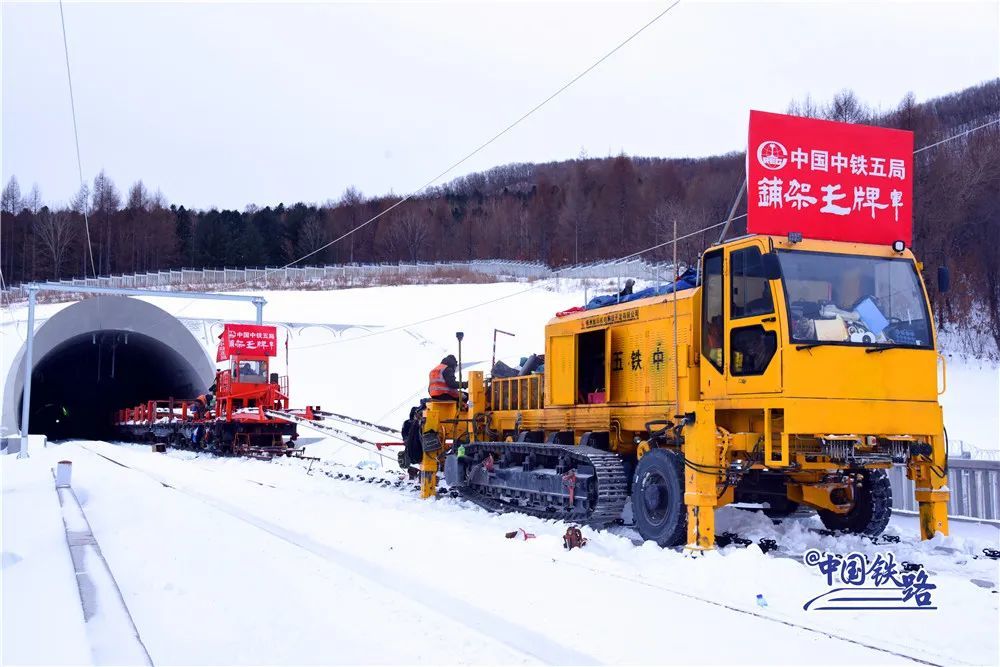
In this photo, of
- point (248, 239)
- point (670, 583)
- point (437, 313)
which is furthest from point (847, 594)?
point (248, 239)

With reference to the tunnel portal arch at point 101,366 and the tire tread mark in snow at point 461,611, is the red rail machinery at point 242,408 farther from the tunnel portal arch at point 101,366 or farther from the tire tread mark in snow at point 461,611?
the tire tread mark in snow at point 461,611

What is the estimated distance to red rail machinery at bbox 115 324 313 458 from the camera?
2856cm

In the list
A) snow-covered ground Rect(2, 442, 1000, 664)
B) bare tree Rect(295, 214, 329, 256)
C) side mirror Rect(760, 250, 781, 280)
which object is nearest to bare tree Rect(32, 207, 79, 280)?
bare tree Rect(295, 214, 329, 256)

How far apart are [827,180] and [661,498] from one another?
4186 millimetres

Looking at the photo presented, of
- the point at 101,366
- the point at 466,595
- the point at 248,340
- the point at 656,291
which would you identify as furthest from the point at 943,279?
the point at 101,366

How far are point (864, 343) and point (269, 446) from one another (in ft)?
75.9

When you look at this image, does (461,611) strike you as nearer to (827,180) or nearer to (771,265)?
(771,265)

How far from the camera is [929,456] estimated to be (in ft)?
29.8

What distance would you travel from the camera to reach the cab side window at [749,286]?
8978 mm

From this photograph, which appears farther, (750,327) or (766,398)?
(750,327)

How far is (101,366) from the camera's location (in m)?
48.8

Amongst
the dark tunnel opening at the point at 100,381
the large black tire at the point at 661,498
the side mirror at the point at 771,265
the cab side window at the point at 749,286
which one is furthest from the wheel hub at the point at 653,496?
the dark tunnel opening at the point at 100,381

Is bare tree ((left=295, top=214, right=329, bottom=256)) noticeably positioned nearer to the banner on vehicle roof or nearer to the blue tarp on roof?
the banner on vehicle roof

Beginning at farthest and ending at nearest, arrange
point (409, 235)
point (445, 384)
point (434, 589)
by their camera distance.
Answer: point (409, 235) < point (445, 384) < point (434, 589)
